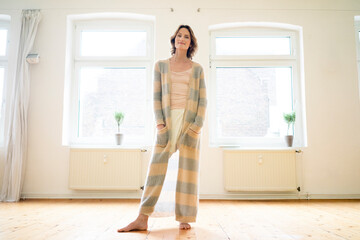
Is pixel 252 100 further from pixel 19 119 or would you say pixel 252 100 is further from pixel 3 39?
pixel 3 39

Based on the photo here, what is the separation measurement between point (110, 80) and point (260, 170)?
215 cm

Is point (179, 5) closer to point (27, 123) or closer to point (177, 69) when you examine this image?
point (177, 69)

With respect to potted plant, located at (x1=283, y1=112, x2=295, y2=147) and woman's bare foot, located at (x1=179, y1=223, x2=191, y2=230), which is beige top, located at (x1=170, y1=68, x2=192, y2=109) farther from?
potted plant, located at (x1=283, y1=112, x2=295, y2=147)

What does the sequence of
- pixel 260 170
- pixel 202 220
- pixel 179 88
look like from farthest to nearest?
pixel 260 170
pixel 202 220
pixel 179 88

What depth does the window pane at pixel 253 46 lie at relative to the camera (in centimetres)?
369

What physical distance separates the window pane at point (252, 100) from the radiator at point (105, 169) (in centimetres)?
113

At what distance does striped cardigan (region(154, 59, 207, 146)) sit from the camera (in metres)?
1.78

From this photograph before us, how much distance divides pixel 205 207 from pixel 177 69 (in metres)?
1.47

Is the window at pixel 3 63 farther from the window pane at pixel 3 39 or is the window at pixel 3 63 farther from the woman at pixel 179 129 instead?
the woman at pixel 179 129

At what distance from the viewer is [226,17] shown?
11.6ft

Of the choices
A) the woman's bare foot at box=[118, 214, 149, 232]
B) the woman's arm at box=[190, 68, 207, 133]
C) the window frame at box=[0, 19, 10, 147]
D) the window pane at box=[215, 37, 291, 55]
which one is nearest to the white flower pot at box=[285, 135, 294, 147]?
the window pane at box=[215, 37, 291, 55]

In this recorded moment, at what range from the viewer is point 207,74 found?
3465mm

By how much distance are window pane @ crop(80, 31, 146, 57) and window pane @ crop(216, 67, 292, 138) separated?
3.56 ft

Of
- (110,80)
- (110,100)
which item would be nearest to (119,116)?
(110,100)
